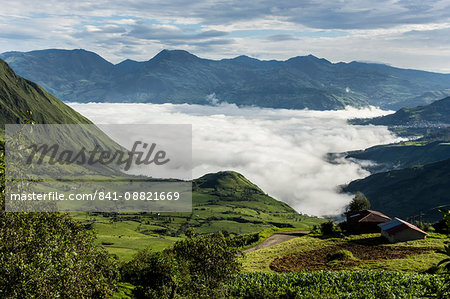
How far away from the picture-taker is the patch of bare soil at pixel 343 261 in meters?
72.6

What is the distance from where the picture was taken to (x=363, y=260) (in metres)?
74.9

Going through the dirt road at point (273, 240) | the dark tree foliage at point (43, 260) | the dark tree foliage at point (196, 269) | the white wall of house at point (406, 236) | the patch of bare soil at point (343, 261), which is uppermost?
the dark tree foliage at point (43, 260)

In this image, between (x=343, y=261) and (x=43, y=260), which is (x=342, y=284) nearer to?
(x=343, y=261)

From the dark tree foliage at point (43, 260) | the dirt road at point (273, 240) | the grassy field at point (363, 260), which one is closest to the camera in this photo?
the dark tree foliage at point (43, 260)

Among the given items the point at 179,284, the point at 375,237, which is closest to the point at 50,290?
the point at 179,284

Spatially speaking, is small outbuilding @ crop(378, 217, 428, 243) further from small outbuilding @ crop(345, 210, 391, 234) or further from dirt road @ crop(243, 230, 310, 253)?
dirt road @ crop(243, 230, 310, 253)

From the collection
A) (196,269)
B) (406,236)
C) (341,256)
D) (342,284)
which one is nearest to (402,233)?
(406,236)

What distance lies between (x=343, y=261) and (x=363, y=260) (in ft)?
15.8

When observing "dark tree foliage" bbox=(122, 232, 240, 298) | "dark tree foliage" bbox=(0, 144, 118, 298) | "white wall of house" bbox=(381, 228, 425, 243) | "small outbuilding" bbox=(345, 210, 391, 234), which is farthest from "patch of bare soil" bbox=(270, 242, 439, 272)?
"dark tree foliage" bbox=(0, 144, 118, 298)

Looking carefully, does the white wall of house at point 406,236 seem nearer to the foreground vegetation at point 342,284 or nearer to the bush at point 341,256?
the bush at point 341,256

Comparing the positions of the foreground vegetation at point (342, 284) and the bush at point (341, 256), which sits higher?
the foreground vegetation at point (342, 284)

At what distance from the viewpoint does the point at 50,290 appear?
2091 cm

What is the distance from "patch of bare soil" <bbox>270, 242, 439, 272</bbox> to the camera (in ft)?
238

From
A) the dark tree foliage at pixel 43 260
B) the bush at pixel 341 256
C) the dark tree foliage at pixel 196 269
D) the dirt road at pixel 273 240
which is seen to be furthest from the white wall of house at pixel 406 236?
the dark tree foliage at pixel 43 260
